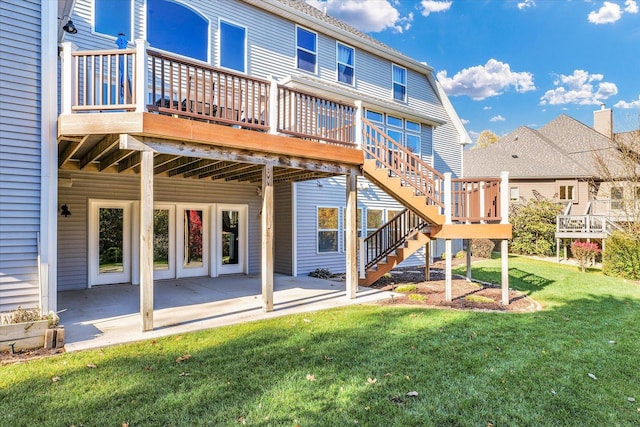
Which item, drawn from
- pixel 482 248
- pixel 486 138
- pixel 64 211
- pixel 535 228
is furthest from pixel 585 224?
pixel 486 138

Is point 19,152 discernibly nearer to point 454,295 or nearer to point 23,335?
point 23,335

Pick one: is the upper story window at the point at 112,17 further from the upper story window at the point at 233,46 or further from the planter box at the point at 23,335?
the planter box at the point at 23,335

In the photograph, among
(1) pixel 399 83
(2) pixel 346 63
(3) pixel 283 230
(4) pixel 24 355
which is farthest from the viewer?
(1) pixel 399 83

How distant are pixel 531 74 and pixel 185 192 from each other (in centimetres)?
5202

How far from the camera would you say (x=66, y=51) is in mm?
5086

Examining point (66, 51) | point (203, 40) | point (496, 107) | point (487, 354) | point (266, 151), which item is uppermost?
point (496, 107)

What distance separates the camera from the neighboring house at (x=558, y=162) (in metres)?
21.0

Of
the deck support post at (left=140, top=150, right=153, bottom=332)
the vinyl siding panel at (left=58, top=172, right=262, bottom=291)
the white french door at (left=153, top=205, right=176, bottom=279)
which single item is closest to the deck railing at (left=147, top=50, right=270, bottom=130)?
the deck support post at (left=140, top=150, right=153, bottom=332)

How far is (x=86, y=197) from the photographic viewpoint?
27.7 ft

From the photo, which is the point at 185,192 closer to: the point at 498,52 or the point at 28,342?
the point at 28,342

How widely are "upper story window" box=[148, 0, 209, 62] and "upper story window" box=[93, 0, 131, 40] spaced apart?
471mm

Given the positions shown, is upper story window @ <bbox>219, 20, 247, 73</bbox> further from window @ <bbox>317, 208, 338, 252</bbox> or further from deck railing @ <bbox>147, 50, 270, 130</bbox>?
window @ <bbox>317, 208, 338, 252</bbox>

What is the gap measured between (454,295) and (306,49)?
349 inches

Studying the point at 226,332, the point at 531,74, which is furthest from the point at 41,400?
the point at 531,74
